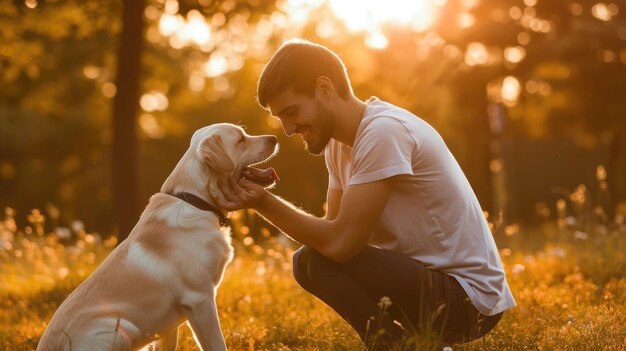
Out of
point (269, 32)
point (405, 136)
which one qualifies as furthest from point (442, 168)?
point (269, 32)

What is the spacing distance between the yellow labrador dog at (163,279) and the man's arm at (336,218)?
28 centimetres

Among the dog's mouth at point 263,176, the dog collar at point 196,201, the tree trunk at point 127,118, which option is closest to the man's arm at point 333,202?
the dog's mouth at point 263,176

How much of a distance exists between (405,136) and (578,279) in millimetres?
3172

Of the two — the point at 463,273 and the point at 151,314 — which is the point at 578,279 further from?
the point at 151,314

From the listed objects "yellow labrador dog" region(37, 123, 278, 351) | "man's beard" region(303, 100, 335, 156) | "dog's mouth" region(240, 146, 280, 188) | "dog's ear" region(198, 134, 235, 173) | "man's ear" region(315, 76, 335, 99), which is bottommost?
"yellow labrador dog" region(37, 123, 278, 351)

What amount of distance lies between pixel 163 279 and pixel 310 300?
2.15 metres

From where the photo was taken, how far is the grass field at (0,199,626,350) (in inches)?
174

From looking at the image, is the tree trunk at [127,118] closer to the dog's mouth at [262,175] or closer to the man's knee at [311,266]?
the dog's mouth at [262,175]

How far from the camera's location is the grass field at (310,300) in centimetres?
442

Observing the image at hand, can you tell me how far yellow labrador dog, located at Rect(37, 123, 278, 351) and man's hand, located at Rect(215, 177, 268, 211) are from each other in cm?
9

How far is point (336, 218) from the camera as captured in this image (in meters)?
3.86

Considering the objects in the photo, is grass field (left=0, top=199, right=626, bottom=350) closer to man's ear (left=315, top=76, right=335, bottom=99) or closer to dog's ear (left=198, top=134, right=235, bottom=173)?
dog's ear (left=198, top=134, right=235, bottom=173)

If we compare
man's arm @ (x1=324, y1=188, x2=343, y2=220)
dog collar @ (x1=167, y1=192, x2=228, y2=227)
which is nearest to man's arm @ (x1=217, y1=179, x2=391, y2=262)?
dog collar @ (x1=167, y1=192, x2=228, y2=227)

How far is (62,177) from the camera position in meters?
24.8
